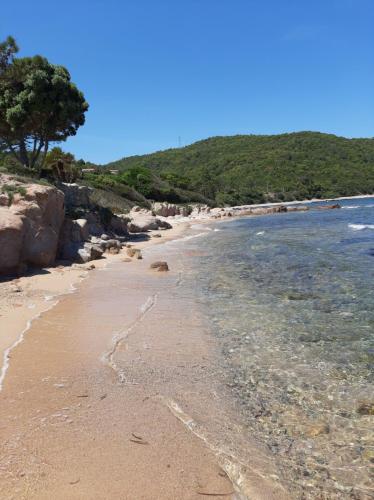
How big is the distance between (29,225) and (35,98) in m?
14.6

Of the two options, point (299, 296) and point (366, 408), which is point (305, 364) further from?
point (299, 296)

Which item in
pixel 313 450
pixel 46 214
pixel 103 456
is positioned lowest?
pixel 313 450

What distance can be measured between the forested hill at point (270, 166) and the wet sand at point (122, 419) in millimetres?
78209

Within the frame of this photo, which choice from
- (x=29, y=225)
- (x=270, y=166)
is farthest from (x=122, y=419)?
(x=270, y=166)

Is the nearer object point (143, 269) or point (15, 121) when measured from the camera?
point (143, 269)

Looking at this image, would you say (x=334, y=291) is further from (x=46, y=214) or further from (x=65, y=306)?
(x=46, y=214)

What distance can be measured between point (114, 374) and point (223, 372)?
1610 millimetres

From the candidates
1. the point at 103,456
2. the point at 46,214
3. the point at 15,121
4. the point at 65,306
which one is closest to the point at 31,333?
the point at 65,306

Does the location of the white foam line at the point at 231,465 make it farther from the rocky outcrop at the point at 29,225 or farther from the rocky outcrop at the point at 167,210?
the rocky outcrop at the point at 167,210

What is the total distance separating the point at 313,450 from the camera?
440 cm

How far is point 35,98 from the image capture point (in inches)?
1034

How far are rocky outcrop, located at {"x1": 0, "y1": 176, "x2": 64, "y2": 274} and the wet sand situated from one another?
552 centimetres

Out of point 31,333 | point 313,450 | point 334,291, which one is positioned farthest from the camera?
point 334,291

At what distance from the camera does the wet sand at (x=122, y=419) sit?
3.73 meters
